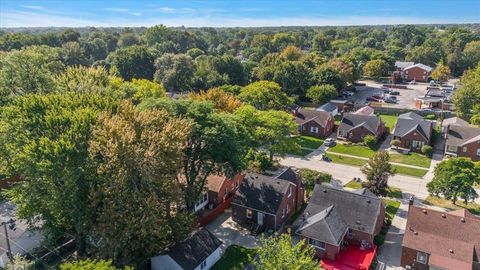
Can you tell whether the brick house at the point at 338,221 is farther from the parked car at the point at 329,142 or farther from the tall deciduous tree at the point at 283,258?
the parked car at the point at 329,142

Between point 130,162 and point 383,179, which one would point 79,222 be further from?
point 383,179

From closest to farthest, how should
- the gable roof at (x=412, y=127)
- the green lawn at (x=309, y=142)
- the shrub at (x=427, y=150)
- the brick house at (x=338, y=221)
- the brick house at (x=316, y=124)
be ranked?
the brick house at (x=338, y=221)
the shrub at (x=427, y=150)
the gable roof at (x=412, y=127)
the green lawn at (x=309, y=142)
the brick house at (x=316, y=124)

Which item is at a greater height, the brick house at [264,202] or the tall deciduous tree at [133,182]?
the tall deciduous tree at [133,182]

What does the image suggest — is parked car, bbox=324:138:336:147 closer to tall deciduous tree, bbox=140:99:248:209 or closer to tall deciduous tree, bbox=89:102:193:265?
tall deciduous tree, bbox=140:99:248:209

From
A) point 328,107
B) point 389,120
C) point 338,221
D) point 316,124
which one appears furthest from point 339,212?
point 389,120

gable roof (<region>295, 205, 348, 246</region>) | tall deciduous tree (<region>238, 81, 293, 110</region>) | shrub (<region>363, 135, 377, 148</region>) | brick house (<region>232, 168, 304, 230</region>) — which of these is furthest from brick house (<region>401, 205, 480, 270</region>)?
tall deciduous tree (<region>238, 81, 293, 110</region>)

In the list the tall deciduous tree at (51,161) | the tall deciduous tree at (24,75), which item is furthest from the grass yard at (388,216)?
the tall deciduous tree at (24,75)
